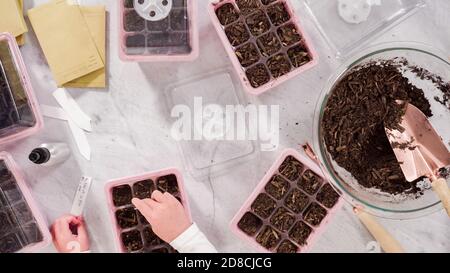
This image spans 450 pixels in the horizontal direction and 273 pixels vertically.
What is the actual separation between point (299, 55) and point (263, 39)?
0.07 metres

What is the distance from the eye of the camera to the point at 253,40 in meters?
0.90

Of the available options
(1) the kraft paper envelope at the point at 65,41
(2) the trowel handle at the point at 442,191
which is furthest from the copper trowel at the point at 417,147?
(1) the kraft paper envelope at the point at 65,41

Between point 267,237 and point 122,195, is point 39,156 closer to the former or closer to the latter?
point 122,195

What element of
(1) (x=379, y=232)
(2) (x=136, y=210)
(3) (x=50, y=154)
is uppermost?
(3) (x=50, y=154)

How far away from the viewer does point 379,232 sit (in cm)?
94

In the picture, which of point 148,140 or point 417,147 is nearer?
point 417,147

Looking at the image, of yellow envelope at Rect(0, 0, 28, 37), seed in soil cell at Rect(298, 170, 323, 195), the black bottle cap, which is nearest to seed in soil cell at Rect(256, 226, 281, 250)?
seed in soil cell at Rect(298, 170, 323, 195)

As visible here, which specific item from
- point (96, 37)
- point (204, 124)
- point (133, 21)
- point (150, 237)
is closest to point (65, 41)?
point (96, 37)

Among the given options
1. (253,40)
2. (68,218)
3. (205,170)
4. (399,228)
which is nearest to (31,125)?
(68,218)

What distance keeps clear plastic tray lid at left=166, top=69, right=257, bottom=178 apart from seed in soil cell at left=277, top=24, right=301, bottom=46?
5.3 inches

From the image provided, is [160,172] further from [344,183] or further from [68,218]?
[344,183]

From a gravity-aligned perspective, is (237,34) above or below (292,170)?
above

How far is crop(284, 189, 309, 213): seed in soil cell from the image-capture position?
3.01 feet

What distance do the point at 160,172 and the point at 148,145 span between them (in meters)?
0.09
